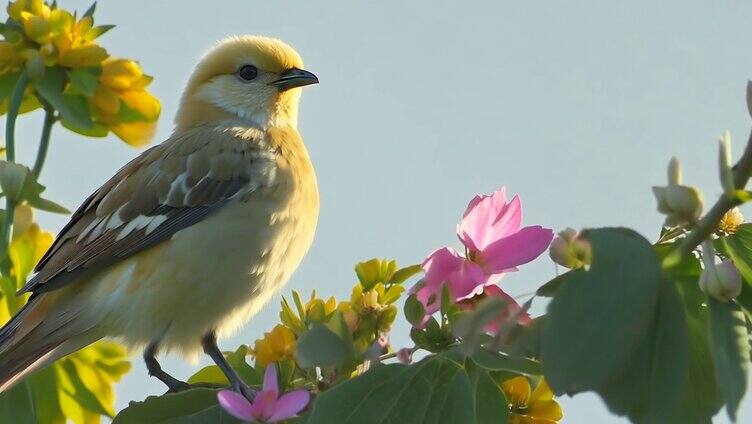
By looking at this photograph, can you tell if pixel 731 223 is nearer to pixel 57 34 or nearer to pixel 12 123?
pixel 12 123

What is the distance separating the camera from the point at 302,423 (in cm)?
208

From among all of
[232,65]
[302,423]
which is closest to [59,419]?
[302,423]

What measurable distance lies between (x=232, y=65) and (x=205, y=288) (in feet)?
Answer: 5.54

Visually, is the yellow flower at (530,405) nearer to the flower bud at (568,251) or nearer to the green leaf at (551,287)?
the flower bud at (568,251)

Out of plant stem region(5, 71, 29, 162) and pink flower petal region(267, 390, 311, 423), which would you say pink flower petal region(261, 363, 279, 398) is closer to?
pink flower petal region(267, 390, 311, 423)

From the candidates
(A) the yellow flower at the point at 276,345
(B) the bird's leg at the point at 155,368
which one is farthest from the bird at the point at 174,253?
(A) the yellow flower at the point at 276,345

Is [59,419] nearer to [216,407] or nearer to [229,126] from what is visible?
[216,407]

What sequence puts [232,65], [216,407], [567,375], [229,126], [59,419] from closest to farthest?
[567,375] → [216,407] → [59,419] → [229,126] → [232,65]

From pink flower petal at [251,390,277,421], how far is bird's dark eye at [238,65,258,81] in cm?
329

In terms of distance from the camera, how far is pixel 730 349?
1.52 metres

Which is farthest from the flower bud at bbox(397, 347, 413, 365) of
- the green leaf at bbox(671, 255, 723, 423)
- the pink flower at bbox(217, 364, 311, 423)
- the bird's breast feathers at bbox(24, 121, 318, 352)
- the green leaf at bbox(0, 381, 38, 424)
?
the bird's breast feathers at bbox(24, 121, 318, 352)

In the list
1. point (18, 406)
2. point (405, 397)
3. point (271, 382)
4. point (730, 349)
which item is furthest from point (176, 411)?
point (730, 349)

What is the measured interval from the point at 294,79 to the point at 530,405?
3105 mm

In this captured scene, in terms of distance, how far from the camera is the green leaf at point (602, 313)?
4.87 feet
